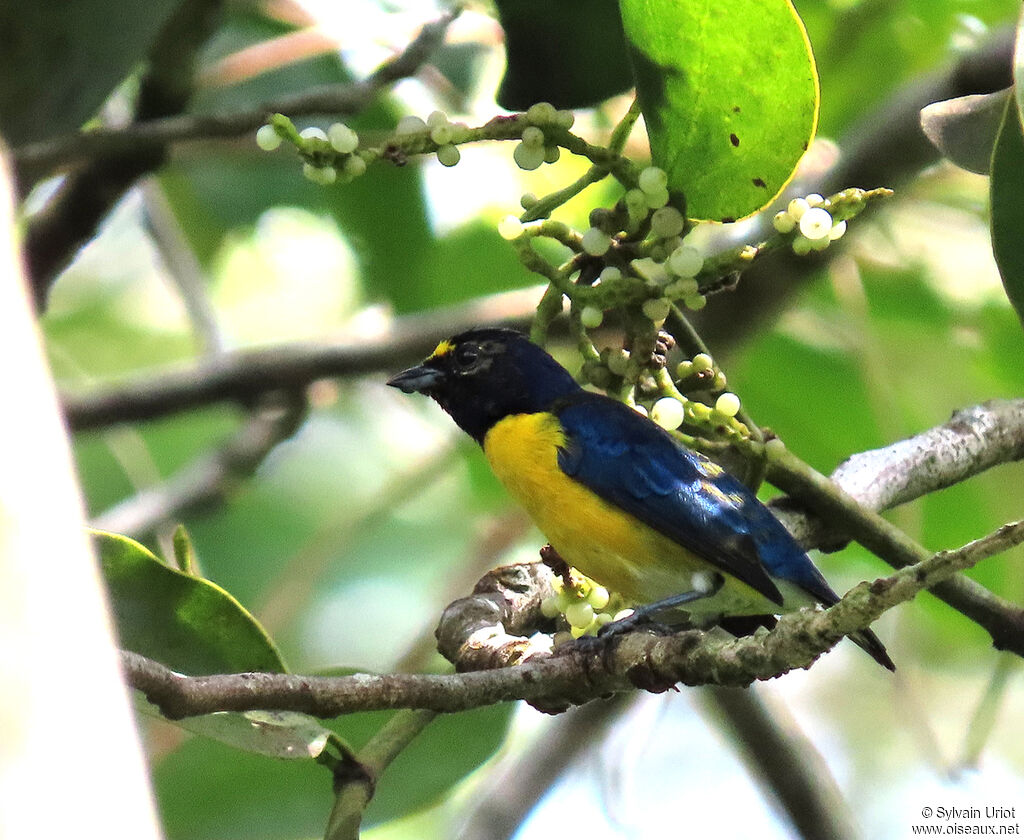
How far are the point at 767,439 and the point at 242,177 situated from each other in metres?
2.65

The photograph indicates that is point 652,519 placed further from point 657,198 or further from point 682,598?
point 657,198

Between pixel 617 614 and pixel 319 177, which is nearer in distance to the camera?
pixel 319 177

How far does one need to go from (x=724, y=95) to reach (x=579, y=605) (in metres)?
0.91

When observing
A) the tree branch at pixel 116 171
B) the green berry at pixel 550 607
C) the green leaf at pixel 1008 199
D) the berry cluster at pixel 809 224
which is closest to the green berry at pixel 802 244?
the berry cluster at pixel 809 224

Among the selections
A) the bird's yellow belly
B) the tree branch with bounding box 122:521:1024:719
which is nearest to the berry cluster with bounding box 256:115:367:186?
the tree branch with bounding box 122:521:1024:719

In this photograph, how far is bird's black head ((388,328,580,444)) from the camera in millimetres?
3129

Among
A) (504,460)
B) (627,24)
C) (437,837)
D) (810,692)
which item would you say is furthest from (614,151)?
(810,692)

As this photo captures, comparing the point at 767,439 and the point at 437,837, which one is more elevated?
the point at 767,439

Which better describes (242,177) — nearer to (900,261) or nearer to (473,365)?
(473,365)

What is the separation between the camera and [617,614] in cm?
254

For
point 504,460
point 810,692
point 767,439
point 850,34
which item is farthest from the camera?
point 810,692

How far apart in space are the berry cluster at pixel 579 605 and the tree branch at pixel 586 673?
380 millimetres

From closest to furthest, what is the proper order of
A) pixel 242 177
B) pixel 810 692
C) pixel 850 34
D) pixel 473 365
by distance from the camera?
pixel 473 365 < pixel 850 34 < pixel 242 177 < pixel 810 692

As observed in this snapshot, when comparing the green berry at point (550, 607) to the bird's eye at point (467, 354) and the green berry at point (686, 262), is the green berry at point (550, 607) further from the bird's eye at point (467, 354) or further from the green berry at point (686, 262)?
the bird's eye at point (467, 354)
